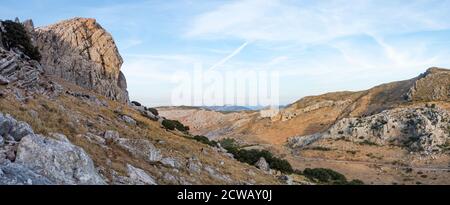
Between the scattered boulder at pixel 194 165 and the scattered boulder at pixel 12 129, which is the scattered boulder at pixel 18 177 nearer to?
the scattered boulder at pixel 12 129

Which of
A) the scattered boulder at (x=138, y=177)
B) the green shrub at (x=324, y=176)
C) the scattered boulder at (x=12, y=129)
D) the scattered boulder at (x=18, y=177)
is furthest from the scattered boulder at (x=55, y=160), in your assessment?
the green shrub at (x=324, y=176)

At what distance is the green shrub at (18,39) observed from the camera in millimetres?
54812

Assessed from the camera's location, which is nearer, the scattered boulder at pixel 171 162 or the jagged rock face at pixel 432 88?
the scattered boulder at pixel 171 162

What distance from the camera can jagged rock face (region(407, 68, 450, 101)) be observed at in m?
117

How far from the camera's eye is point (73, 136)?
21.5 meters

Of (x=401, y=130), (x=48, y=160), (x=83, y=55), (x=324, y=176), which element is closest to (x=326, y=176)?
(x=324, y=176)

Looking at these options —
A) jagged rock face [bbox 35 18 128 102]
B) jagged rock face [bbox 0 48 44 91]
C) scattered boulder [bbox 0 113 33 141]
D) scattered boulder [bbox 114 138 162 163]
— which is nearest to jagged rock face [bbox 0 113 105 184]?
scattered boulder [bbox 0 113 33 141]

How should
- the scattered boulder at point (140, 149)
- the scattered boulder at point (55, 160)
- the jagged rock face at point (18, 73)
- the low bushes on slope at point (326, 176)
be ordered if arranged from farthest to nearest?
the low bushes on slope at point (326, 176), the jagged rock face at point (18, 73), the scattered boulder at point (140, 149), the scattered boulder at point (55, 160)

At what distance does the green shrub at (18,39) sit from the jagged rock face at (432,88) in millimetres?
98364

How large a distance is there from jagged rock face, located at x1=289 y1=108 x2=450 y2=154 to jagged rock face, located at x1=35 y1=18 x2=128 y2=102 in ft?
165

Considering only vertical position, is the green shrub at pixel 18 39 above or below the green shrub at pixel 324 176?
above

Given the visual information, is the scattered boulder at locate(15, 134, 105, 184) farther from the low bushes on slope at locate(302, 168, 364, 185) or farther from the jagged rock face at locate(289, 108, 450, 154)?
the jagged rock face at locate(289, 108, 450, 154)
